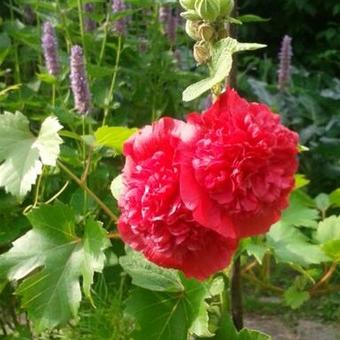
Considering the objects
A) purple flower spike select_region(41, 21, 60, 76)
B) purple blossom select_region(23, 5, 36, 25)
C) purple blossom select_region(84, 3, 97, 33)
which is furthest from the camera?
purple blossom select_region(23, 5, 36, 25)

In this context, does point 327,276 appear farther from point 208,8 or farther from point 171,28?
point 171,28

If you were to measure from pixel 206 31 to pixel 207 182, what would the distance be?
191mm

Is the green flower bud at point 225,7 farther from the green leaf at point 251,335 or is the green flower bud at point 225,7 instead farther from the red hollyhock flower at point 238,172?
the green leaf at point 251,335

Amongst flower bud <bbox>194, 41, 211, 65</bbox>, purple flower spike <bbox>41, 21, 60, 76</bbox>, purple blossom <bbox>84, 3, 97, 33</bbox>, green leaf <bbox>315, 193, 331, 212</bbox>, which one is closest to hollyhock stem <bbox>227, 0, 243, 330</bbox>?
flower bud <bbox>194, 41, 211, 65</bbox>

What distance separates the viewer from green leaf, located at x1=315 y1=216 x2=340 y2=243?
1380 mm

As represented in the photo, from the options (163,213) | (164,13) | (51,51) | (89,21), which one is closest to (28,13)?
(89,21)

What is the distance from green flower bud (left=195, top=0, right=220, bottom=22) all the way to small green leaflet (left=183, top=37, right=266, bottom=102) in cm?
3

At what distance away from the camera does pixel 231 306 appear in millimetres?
1299

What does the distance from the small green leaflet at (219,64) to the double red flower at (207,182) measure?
0.03m

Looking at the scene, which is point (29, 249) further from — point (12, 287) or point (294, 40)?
point (294, 40)

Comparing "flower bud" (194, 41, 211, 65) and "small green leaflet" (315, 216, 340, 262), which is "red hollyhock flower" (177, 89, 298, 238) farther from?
"small green leaflet" (315, 216, 340, 262)

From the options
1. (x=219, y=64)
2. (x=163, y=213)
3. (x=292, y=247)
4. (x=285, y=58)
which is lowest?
(x=285, y=58)

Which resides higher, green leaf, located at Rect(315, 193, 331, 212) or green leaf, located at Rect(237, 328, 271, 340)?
green leaf, located at Rect(237, 328, 271, 340)

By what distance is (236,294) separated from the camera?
1258 mm
